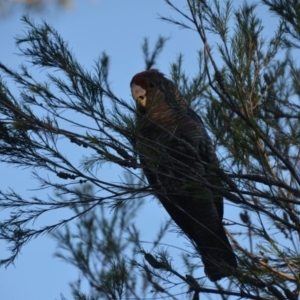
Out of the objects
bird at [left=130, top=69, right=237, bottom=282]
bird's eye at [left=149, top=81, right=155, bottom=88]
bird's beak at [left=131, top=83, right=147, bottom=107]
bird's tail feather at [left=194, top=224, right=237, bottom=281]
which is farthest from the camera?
bird's eye at [left=149, top=81, right=155, bottom=88]

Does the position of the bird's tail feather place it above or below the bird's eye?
below

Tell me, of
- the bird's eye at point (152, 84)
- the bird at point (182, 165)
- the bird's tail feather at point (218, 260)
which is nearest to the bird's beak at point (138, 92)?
the bird at point (182, 165)

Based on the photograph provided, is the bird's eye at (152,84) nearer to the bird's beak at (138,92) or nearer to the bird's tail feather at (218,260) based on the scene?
the bird's beak at (138,92)

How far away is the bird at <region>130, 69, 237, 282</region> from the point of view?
2887mm

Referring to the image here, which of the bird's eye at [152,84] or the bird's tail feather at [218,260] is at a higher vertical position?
the bird's eye at [152,84]

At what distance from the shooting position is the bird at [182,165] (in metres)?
2.89

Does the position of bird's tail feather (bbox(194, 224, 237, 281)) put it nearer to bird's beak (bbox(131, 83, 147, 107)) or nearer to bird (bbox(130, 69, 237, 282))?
bird (bbox(130, 69, 237, 282))

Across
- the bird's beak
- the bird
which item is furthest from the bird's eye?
the bird's beak

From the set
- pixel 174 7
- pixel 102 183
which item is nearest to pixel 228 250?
pixel 102 183

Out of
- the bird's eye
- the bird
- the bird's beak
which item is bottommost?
the bird

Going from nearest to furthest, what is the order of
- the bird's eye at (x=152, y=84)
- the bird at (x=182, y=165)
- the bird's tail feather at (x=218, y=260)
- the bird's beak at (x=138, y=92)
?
1. the bird at (x=182, y=165)
2. the bird's tail feather at (x=218, y=260)
3. the bird's beak at (x=138, y=92)
4. the bird's eye at (x=152, y=84)

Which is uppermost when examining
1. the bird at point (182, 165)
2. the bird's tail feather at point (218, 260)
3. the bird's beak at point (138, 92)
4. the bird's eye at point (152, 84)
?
the bird's eye at point (152, 84)

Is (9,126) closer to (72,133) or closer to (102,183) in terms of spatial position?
(72,133)

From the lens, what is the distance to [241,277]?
2912 millimetres
